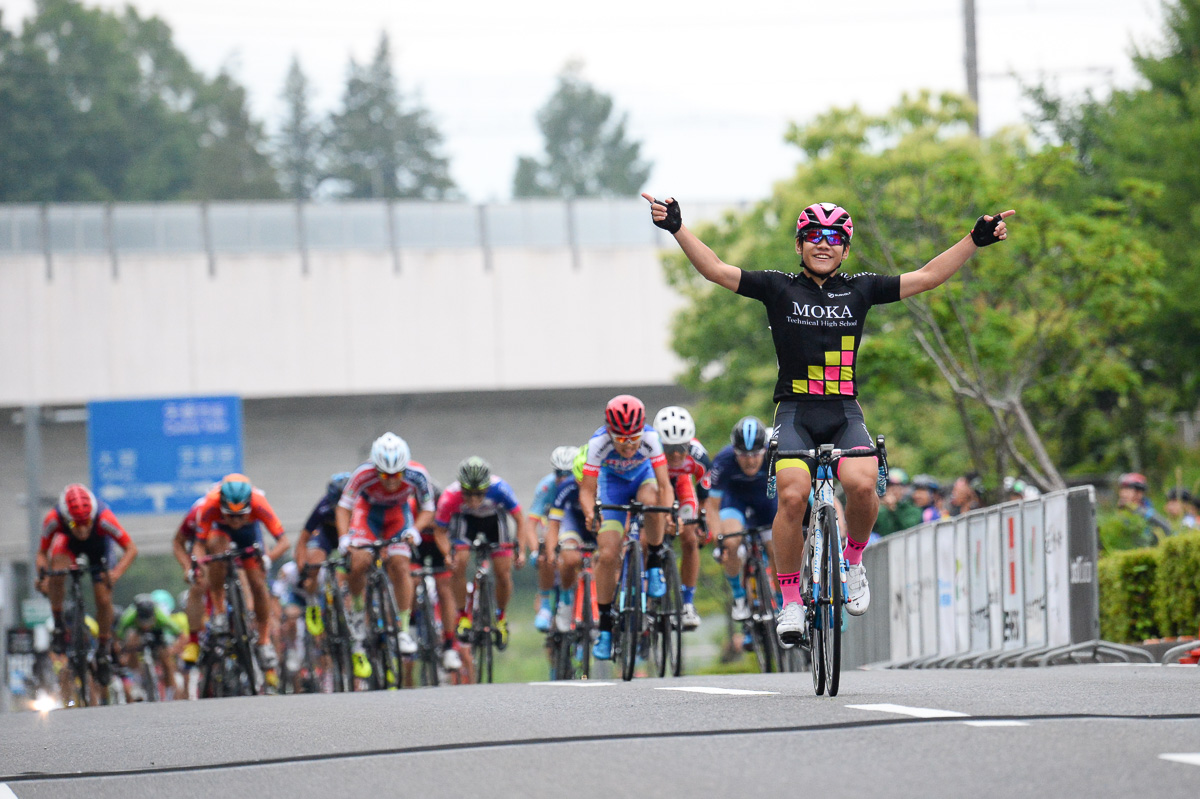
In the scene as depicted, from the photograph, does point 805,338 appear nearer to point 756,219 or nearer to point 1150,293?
point 1150,293

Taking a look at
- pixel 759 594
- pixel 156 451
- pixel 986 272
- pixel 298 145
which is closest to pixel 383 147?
pixel 298 145

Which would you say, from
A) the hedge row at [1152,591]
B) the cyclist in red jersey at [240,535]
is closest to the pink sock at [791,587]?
the hedge row at [1152,591]

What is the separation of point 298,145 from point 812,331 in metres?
94.2

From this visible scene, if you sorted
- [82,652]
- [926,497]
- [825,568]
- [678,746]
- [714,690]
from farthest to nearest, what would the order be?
1. [926,497]
2. [82,652]
3. [714,690]
4. [825,568]
5. [678,746]

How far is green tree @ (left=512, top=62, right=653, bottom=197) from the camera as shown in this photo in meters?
104

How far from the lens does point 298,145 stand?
101m

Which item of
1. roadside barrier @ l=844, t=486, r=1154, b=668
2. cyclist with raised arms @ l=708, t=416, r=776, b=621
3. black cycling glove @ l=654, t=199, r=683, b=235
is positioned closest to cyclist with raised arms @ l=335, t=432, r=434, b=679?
cyclist with raised arms @ l=708, t=416, r=776, b=621

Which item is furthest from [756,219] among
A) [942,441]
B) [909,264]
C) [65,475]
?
[65,475]

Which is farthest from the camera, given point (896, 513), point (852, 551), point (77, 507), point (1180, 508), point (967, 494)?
point (896, 513)

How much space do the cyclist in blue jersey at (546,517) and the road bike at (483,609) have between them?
393 millimetres

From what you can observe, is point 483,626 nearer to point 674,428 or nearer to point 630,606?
point 674,428

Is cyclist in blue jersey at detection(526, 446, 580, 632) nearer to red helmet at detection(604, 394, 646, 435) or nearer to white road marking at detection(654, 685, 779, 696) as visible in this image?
red helmet at detection(604, 394, 646, 435)

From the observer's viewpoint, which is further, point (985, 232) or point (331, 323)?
point (331, 323)

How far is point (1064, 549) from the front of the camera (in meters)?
14.7
